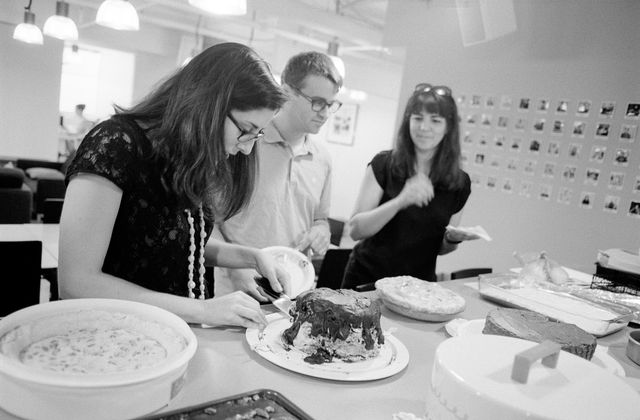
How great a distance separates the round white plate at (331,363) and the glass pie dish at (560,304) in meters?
0.63

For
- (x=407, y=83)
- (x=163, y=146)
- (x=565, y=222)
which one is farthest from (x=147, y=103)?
(x=407, y=83)

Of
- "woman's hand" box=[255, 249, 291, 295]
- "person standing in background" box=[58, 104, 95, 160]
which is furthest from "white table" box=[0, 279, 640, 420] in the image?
"person standing in background" box=[58, 104, 95, 160]

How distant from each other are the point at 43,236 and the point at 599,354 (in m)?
3.30

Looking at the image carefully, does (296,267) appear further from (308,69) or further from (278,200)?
(308,69)

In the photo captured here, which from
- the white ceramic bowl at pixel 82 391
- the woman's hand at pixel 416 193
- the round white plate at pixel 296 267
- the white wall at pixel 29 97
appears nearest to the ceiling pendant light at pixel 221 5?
the woman's hand at pixel 416 193

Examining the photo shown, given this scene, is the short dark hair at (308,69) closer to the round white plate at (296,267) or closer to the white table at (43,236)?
the round white plate at (296,267)

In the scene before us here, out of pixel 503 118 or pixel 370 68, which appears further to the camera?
pixel 370 68

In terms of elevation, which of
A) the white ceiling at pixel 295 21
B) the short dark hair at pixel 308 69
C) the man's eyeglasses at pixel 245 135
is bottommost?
the man's eyeglasses at pixel 245 135

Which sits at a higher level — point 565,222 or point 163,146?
point 163,146

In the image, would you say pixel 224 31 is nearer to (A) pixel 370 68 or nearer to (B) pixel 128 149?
(A) pixel 370 68

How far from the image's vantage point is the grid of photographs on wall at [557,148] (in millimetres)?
3686

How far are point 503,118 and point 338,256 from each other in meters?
2.26

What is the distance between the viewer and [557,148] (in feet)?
13.1

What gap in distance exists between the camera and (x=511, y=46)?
4230 mm
